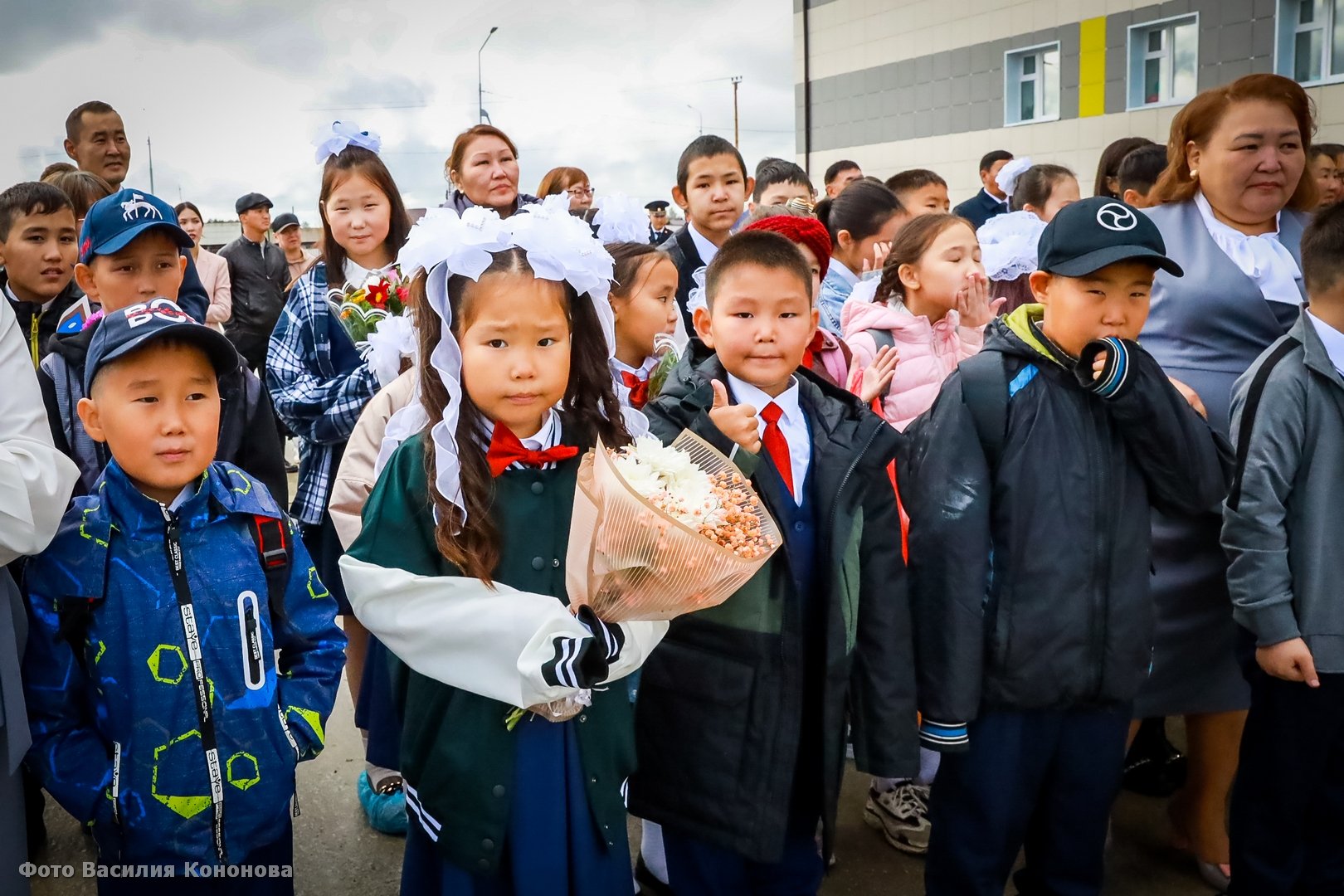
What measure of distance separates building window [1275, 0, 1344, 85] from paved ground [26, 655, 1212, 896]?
11648mm

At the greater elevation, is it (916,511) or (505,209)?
(505,209)

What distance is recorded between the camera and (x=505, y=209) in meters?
4.41

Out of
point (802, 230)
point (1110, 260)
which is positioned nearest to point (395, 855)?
point (802, 230)

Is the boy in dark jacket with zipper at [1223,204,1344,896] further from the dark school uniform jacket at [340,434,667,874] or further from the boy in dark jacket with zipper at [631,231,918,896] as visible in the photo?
the dark school uniform jacket at [340,434,667,874]

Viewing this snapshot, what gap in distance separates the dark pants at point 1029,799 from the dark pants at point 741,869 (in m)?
0.32

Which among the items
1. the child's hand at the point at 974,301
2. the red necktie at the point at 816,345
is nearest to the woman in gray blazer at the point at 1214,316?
the child's hand at the point at 974,301

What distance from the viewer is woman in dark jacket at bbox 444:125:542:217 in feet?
14.3

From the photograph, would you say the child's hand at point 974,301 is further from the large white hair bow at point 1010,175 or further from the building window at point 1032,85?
the building window at point 1032,85

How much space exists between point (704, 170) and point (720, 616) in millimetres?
2828

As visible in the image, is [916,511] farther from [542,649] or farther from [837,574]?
[542,649]

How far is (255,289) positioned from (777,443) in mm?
7186

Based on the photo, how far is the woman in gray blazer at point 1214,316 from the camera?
3.04 meters

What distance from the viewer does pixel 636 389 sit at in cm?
313

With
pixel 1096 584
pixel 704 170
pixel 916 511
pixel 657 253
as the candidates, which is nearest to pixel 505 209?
pixel 704 170
